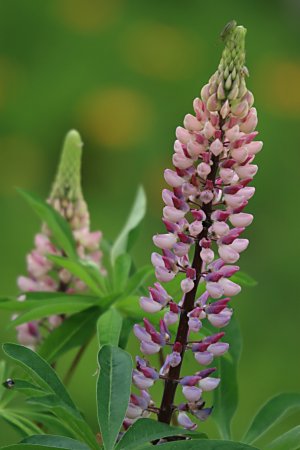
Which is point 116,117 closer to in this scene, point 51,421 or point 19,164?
point 19,164

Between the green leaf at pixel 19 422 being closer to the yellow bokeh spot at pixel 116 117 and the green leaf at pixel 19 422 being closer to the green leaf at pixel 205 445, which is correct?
the green leaf at pixel 205 445

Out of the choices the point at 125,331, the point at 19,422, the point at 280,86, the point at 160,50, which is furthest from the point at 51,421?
the point at 160,50

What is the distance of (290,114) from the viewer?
378 centimetres

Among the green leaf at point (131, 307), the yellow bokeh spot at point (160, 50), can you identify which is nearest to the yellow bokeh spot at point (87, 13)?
the yellow bokeh spot at point (160, 50)

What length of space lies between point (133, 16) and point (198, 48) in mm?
369

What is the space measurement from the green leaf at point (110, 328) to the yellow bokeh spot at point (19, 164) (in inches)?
88.5

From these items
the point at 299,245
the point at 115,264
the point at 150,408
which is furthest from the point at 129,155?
the point at 150,408

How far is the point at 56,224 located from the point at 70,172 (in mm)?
93

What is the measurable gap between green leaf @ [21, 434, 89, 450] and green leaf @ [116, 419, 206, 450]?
0.11 feet

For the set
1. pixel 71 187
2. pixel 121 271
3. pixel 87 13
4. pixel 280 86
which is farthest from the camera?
pixel 87 13

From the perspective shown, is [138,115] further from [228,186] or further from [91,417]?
[228,186]

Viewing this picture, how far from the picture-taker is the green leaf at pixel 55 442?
2.53 ft

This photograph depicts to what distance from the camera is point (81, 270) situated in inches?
43.8

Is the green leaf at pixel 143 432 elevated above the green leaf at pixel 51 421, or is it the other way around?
the green leaf at pixel 143 432
